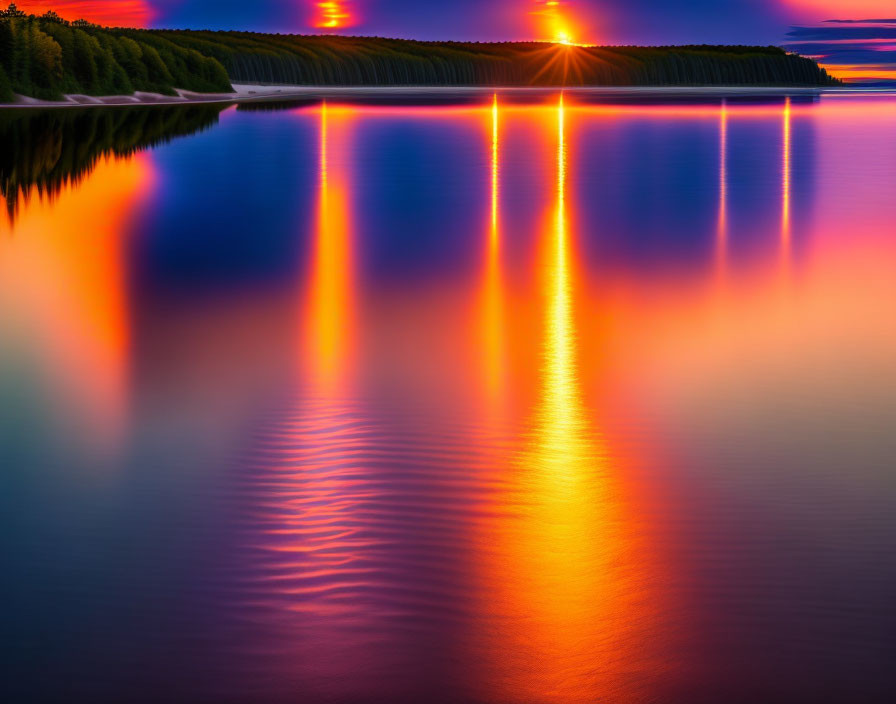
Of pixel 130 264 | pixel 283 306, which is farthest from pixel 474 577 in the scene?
pixel 130 264

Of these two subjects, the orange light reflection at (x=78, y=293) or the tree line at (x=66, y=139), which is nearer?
the orange light reflection at (x=78, y=293)

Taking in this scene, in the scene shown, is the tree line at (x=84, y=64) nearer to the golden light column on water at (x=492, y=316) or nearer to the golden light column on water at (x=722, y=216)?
the golden light column on water at (x=722, y=216)

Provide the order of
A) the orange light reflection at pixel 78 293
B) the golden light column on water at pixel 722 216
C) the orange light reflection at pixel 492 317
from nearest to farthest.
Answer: the orange light reflection at pixel 78 293 → the orange light reflection at pixel 492 317 → the golden light column on water at pixel 722 216

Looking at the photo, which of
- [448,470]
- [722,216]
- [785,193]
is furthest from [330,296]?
[785,193]

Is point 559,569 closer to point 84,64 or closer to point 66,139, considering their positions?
point 66,139

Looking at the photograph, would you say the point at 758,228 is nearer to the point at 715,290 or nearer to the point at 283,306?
the point at 715,290

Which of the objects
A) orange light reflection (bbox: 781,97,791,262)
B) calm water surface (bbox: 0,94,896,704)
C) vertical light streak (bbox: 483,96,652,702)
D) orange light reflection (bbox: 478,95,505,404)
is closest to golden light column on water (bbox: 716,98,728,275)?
calm water surface (bbox: 0,94,896,704)

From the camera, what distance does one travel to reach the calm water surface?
4.92m

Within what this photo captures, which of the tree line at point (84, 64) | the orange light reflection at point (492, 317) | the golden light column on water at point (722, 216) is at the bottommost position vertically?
the orange light reflection at point (492, 317)

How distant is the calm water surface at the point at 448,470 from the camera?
16.1 feet

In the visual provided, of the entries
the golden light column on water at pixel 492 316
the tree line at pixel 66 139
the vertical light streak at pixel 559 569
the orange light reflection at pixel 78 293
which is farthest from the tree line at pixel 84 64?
the vertical light streak at pixel 559 569

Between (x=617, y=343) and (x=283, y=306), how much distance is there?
3588 millimetres

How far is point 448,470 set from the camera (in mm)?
7230

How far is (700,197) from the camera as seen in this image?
87.2 ft
